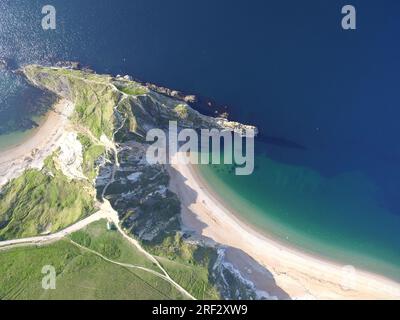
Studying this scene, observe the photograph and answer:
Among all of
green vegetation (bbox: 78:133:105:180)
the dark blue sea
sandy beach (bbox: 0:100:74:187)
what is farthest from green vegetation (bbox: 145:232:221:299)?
sandy beach (bbox: 0:100:74:187)

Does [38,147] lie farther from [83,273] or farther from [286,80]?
[286,80]

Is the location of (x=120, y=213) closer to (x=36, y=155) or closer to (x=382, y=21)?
(x=36, y=155)

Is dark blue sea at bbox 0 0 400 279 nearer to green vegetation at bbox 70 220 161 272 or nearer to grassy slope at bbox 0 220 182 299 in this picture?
green vegetation at bbox 70 220 161 272

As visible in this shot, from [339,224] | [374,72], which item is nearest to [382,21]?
[374,72]

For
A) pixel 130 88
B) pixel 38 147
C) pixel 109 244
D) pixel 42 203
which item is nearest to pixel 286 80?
pixel 130 88

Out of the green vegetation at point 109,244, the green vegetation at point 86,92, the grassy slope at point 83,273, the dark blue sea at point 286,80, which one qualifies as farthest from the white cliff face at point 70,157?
the dark blue sea at point 286,80
